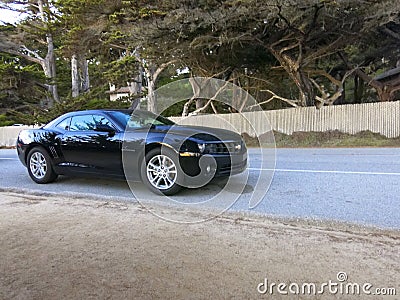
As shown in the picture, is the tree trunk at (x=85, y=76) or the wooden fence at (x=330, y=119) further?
the tree trunk at (x=85, y=76)

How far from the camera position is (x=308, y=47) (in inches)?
645

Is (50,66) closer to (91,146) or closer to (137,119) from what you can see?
(91,146)

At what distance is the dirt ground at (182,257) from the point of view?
2.39 metres

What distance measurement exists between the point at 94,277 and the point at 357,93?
2532cm

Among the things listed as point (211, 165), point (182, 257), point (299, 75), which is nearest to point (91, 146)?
point (211, 165)

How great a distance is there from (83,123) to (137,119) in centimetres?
105

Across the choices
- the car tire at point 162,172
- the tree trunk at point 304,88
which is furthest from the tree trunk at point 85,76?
the car tire at point 162,172

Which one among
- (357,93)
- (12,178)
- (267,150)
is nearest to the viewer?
(12,178)

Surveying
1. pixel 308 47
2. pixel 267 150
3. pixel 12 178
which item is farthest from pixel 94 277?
pixel 308 47

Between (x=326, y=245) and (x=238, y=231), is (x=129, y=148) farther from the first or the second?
(x=326, y=245)

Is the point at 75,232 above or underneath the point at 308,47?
underneath

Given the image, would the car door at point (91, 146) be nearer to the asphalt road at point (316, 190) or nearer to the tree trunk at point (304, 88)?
the asphalt road at point (316, 190)

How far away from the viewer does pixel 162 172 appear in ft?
16.9

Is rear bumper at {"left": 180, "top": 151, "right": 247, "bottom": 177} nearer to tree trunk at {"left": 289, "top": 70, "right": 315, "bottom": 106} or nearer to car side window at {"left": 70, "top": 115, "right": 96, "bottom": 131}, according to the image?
car side window at {"left": 70, "top": 115, "right": 96, "bottom": 131}
